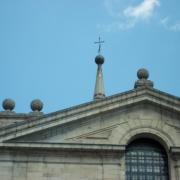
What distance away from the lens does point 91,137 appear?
79.8 ft

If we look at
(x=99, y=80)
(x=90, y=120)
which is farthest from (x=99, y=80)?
(x=90, y=120)

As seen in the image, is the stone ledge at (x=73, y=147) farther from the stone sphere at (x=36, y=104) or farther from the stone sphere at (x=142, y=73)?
the stone sphere at (x=142, y=73)

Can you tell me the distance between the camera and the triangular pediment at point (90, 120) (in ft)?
79.2

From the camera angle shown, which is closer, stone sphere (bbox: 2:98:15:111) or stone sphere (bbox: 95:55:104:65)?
stone sphere (bbox: 2:98:15:111)

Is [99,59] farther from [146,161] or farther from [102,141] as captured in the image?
[146,161]

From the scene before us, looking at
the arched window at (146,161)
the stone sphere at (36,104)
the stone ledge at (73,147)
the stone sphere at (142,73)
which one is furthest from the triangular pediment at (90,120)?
the stone sphere at (36,104)

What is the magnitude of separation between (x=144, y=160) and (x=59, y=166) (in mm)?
3541

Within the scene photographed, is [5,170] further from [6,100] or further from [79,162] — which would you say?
[6,100]

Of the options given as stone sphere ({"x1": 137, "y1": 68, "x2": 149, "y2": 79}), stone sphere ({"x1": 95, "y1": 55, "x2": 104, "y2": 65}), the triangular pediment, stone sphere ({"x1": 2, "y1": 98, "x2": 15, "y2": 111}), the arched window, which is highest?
stone sphere ({"x1": 95, "y1": 55, "x2": 104, "y2": 65})

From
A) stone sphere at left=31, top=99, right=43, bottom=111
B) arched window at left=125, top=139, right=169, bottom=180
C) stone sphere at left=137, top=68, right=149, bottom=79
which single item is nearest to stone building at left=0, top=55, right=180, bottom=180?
arched window at left=125, top=139, right=169, bottom=180

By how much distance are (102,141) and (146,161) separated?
201 cm

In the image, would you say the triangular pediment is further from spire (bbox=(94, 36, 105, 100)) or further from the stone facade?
spire (bbox=(94, 36, 105, 100))

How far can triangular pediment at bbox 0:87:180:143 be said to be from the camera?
24.1 meters

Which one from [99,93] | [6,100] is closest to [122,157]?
[6,100]
